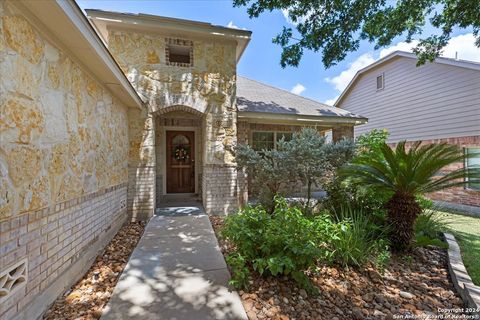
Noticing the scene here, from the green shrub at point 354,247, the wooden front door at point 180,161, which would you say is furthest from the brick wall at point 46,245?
the wooden front door at point 180,161

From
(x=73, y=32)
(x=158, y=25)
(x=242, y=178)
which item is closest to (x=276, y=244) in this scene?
(x=73, y=32)

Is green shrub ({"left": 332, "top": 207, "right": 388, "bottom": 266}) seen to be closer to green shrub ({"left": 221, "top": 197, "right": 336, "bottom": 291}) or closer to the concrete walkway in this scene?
green shrub ({"left": 221, "top": 197, "right": 336, "bottom": 291})

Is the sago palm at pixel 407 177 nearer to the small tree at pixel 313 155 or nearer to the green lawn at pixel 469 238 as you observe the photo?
the green lawn at pixel 469 238

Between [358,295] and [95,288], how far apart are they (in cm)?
338

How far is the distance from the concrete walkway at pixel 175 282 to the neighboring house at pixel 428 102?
25.8ft

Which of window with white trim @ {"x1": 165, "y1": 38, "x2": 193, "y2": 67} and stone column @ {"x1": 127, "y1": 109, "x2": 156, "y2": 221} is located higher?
window with white trim @ {"x1": 165, "y1": 38, "x2": 193, "y2": 67}

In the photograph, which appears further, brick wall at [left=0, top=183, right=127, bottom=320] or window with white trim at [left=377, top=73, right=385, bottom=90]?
window with white trim at [left=377, top=73, right=385, bottom=90]

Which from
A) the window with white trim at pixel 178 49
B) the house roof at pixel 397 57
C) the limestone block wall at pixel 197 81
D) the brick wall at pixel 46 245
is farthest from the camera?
the house roof at pixel 397 57

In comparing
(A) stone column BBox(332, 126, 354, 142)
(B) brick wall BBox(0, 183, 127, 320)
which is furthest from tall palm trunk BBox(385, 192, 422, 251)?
(B) brick wall BBox(0, 183, 127, 320)

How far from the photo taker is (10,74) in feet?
6.07

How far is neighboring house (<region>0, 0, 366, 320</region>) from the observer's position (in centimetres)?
193

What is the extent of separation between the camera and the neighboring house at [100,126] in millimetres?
1928

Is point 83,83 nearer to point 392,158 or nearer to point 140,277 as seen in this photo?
point 140,277

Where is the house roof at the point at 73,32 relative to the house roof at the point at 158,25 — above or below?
below
